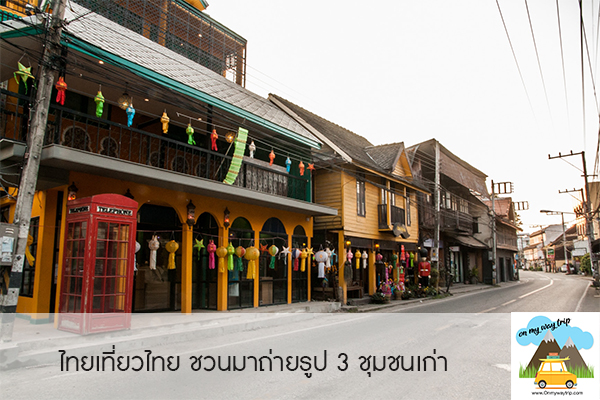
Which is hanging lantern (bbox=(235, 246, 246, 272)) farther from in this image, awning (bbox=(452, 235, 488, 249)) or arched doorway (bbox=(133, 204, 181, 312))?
awning (bbox=(452, 235, 488, 249))

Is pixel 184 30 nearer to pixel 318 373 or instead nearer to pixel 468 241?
pixel 318 373

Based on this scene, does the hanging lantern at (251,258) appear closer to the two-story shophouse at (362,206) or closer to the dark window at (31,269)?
the two-story shophouse at (362,206)

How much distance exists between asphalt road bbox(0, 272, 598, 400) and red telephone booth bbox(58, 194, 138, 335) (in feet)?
3.38

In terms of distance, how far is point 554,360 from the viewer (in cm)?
614

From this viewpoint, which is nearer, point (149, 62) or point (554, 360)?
point (554, 360)

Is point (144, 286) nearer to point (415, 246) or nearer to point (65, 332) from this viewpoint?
point (65, 332)

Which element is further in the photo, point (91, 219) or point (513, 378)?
point (91, 219)

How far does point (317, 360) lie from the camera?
7.90m

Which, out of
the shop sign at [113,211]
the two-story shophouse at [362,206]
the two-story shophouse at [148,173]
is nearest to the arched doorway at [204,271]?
the two-story shophouse at [148,173]

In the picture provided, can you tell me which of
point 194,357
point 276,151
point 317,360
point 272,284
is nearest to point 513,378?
point 317,360

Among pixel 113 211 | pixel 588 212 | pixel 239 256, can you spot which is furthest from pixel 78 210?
pixel 588 212

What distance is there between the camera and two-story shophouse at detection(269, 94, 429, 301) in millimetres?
19641

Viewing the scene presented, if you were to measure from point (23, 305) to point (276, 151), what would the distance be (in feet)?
34.5

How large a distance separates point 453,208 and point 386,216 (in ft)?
53.3
